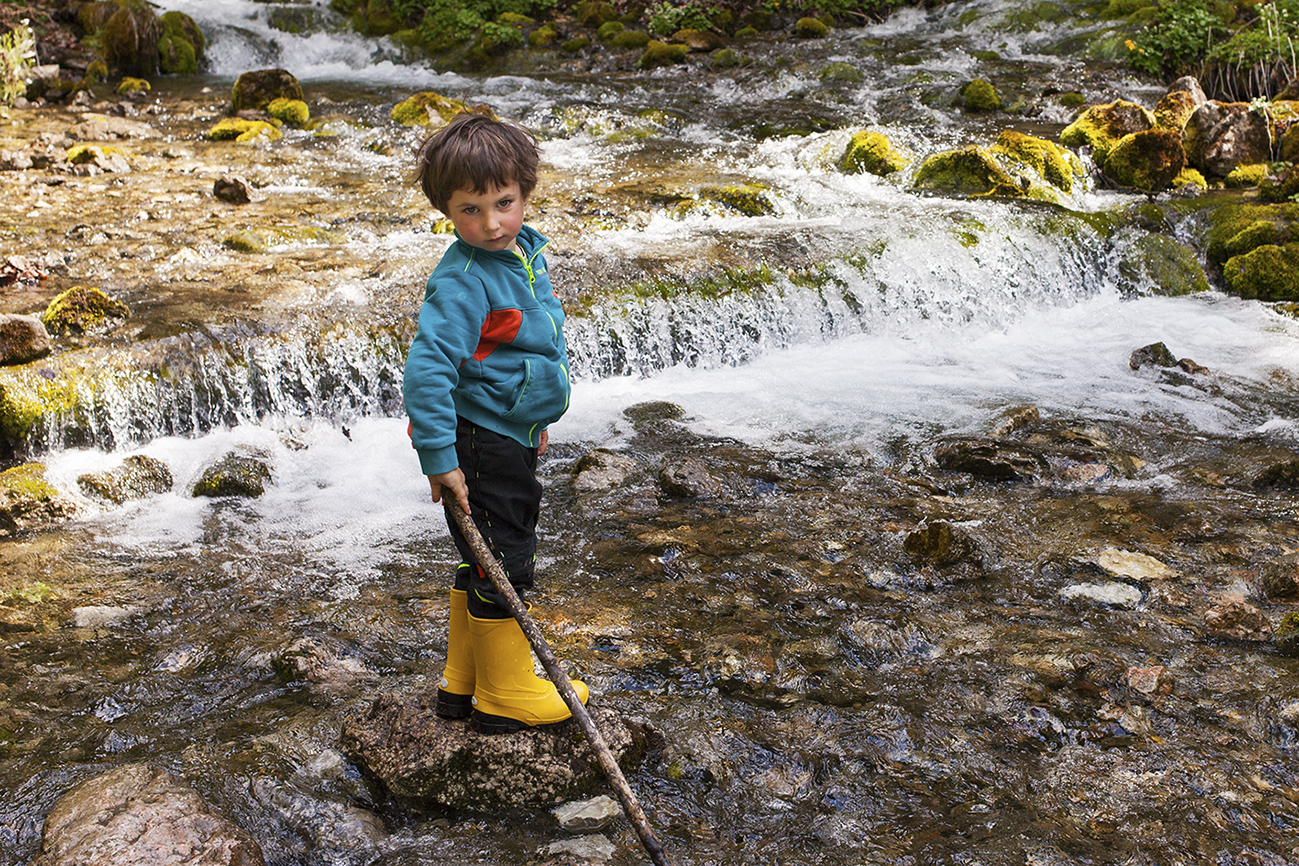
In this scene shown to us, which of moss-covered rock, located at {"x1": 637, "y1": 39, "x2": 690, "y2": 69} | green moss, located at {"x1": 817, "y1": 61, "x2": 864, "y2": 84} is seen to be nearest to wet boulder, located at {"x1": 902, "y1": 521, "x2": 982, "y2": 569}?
green moss, located at {"x1": 817, "y1": 61, "x2": 864, "y2": 84}

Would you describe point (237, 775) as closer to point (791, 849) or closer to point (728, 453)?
point (791, 849)

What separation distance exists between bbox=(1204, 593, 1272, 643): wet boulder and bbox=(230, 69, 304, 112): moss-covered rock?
14.2 m

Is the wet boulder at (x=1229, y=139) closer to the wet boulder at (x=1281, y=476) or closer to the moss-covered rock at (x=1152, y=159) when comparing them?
the moss-covered rock at (x=1152, y=159)

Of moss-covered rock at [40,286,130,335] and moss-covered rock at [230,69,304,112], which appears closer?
moss-covered rock at [40,286,130,335]

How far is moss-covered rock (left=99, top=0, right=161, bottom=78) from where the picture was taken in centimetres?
1705

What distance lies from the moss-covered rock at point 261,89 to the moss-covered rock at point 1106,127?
1118 cm

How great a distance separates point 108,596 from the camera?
4.41 metres

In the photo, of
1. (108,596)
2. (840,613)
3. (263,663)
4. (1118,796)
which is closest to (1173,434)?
(840,613)

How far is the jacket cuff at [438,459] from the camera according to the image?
2457 mm

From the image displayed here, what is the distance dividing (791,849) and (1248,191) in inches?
424

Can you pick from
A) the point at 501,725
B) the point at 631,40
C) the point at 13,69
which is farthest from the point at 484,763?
the point at 631,40

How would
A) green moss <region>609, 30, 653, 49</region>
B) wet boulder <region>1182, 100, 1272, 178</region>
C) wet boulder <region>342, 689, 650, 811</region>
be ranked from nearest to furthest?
wet boulder <region>342, 689, 650, 811</region>, wet boulder <region>1182, 100, 1272, 178</region>, green moss <region>609, 30, 653, 49</region>

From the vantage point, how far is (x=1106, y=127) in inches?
455

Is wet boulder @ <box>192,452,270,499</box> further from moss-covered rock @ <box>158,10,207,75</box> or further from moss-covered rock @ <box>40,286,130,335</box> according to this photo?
moss-covered rock @ <box>158,10,207,75</box>
